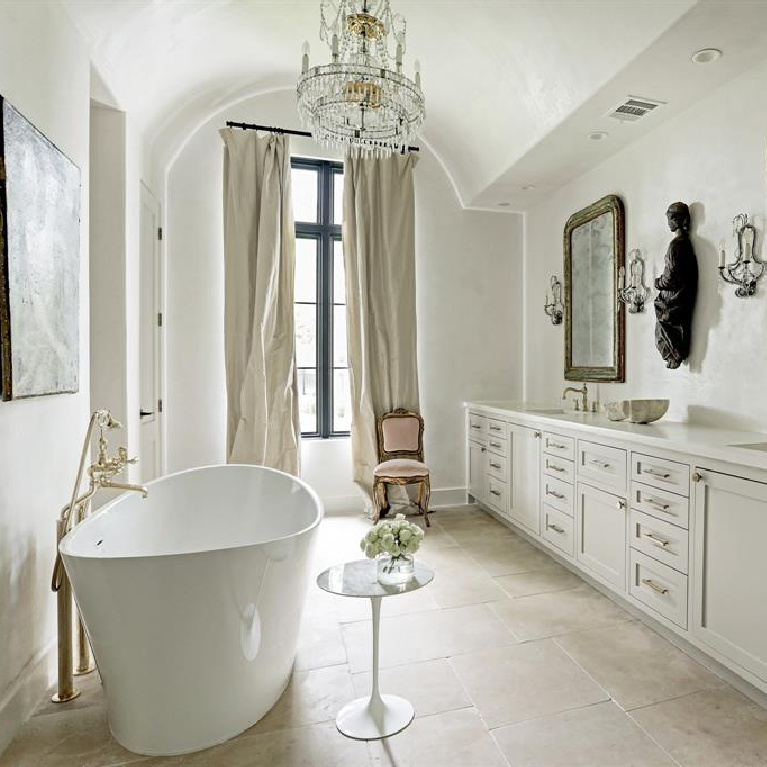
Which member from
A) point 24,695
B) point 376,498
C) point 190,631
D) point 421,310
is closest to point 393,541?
point 190,631

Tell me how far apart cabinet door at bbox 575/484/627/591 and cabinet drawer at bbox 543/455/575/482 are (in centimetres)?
12

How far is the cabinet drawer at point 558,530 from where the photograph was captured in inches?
124

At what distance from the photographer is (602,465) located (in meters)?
2.86

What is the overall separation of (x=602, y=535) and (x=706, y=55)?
8.07 feet

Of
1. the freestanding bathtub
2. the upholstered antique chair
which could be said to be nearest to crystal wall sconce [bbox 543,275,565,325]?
the upholstered antique chair

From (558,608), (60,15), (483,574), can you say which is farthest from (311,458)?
(60,15)

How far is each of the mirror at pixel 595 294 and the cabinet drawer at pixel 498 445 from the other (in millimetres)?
776

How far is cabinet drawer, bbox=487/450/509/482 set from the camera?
402cm

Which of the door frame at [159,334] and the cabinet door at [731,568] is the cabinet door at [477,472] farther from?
the door frame at [159,334]

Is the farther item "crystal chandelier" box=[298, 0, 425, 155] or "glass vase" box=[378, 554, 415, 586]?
"crystal chandelier" box=[298, 0, 425, 155]

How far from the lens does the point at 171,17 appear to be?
107 inches

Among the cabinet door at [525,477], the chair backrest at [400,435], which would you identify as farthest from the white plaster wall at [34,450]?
the cabinet door at [525,477]

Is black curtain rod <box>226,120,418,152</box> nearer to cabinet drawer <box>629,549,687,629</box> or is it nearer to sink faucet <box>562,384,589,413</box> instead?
sink faucet <box>562,384,589,413</box>

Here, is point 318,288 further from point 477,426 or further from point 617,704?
point 617,704
